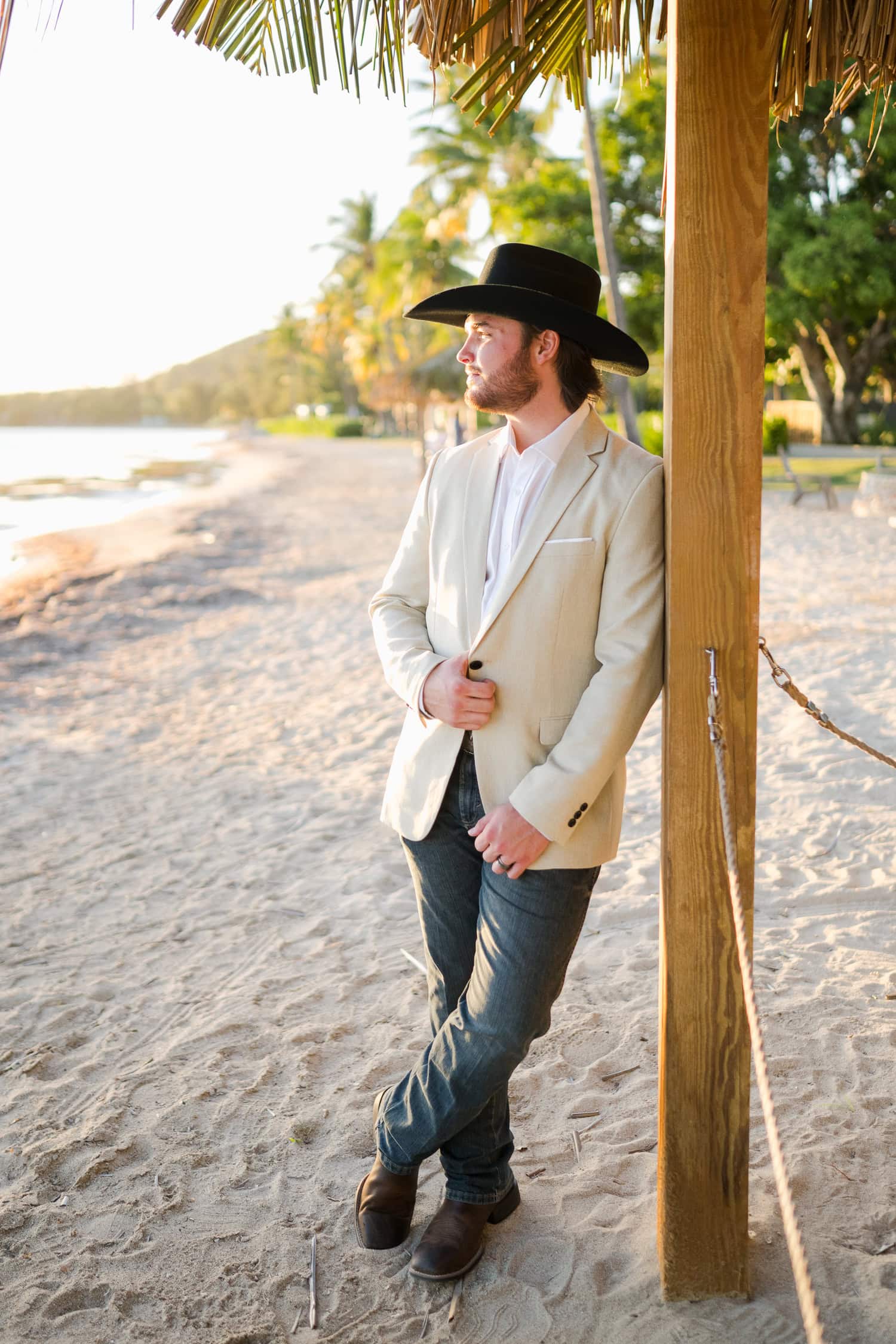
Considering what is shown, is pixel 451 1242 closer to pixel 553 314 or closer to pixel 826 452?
pixel 553 314

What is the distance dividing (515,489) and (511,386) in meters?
0.22

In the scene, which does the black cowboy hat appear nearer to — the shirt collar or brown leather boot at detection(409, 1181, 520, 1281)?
the shirt collar

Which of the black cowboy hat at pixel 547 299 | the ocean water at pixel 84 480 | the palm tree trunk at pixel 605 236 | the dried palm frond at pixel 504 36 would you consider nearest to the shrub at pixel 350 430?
the ocean water at pixel 84 480

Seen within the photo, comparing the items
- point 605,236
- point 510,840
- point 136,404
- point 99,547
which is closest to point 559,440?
point 510,840

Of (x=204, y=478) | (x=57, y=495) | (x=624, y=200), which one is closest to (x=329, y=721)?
(x=624, y=200)

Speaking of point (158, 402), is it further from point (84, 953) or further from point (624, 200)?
A: point (84, 953)

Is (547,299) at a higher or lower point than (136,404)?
lower

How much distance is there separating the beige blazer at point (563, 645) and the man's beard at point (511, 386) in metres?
0.14

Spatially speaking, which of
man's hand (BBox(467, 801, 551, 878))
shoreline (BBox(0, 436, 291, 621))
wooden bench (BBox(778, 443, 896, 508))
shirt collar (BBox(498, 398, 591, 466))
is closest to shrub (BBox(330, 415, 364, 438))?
shoreline (BBox(0, 436, 291, 621))

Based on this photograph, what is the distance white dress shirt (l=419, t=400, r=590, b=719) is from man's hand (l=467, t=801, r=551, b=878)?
0.87 feet

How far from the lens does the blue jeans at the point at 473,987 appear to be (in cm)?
223

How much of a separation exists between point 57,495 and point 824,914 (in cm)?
3289

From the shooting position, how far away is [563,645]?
7.35ft

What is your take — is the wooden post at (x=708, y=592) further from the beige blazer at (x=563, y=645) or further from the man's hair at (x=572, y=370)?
the man's hair at (x=572, y=370)
